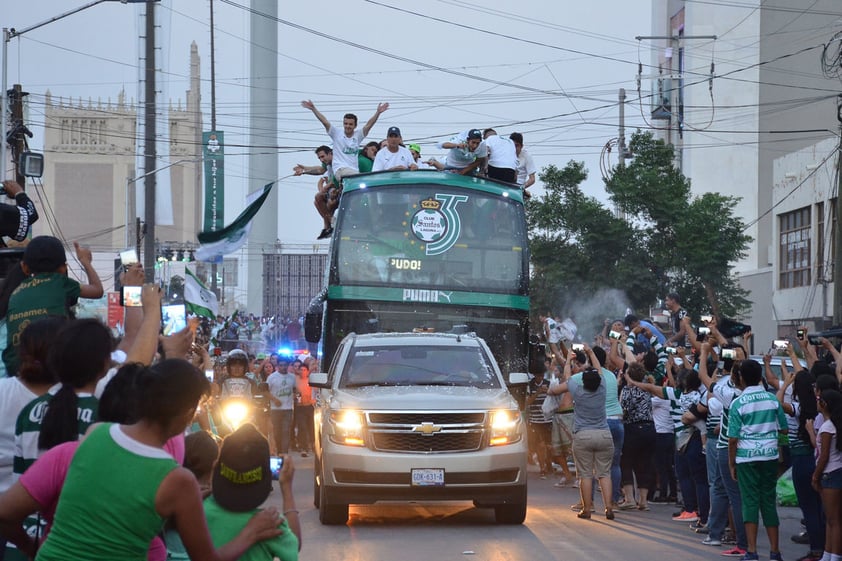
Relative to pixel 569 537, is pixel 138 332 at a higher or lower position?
higher

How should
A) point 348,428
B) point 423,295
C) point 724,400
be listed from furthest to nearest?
1. point 423,295
2. point 348,428
3. point 724,400

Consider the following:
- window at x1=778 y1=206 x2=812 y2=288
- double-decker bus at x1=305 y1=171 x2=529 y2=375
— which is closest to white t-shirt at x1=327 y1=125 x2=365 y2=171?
double-decker bus at x1=305 y1=171 x2=529 y2=375

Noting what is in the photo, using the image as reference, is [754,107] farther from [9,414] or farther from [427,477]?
[9,414]

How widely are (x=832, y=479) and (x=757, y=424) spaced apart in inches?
34.3

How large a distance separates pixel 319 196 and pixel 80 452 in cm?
1920

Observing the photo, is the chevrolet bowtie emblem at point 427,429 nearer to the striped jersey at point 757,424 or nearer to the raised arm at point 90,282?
the striped jersey at point 757,424

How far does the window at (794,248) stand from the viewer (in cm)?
4469

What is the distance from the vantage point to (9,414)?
20.8ft

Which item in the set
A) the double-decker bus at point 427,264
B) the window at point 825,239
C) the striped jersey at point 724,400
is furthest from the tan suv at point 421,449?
the window at point 825,239

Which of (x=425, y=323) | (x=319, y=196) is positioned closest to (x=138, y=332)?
(x=425, y=323)

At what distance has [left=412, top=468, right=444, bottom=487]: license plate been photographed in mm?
13977

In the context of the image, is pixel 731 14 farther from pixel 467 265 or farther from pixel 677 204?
pixel 467 265

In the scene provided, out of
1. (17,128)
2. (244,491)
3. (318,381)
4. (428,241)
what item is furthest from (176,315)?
(17,128)

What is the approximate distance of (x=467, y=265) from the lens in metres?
19.8
